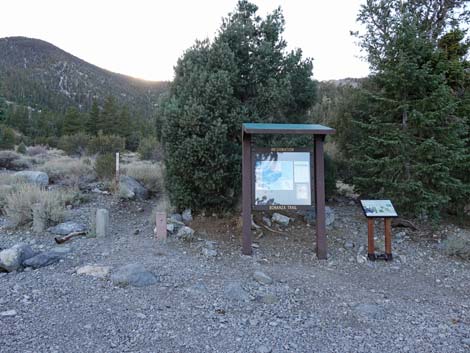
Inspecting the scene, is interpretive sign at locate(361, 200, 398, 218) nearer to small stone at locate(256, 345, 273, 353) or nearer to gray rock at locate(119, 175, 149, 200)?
small stone at locate(256, 345, 273, 353)

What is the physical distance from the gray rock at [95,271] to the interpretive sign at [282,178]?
2387 mm

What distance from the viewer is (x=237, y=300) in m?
4.25

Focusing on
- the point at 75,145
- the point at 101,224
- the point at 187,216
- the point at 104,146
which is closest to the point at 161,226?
the point at 187,216

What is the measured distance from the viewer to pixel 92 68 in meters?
87.5

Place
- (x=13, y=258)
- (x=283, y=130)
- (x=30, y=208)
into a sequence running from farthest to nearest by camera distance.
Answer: (x=30, y=208)
(x=283, y=130)
(x=13, y=258)

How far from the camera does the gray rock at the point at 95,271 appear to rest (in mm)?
4789

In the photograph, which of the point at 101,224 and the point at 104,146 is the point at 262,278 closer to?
the point at 101,224

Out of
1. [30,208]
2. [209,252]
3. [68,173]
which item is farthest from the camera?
[68,173]

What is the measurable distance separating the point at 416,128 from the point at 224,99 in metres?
3.86

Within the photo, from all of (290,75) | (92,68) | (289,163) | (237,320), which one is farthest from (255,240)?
(92,68)

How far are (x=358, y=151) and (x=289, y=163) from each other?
2.89 meters

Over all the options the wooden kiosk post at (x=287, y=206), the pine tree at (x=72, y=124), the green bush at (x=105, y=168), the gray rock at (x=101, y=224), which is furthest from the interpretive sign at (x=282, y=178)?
the pine tree at (x=72, y=124)

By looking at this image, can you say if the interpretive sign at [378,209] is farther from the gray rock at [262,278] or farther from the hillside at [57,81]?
the hillside at [57,81]

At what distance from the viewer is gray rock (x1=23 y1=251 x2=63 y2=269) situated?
5.08 metres
